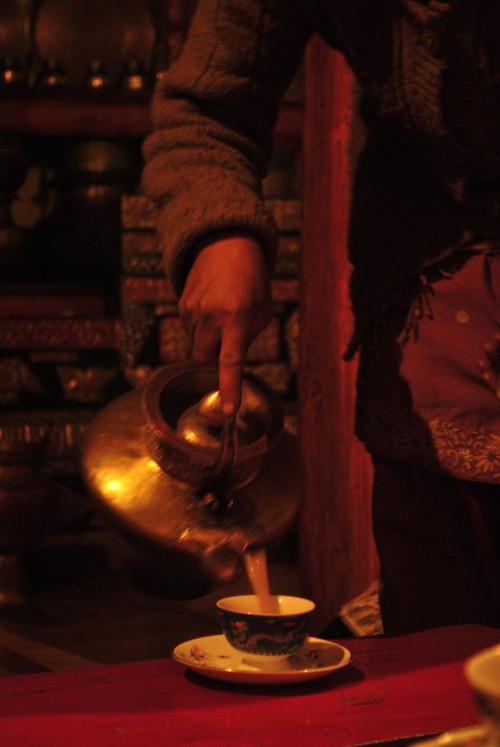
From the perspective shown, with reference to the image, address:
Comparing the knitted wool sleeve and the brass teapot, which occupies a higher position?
the knitted wool sleeve

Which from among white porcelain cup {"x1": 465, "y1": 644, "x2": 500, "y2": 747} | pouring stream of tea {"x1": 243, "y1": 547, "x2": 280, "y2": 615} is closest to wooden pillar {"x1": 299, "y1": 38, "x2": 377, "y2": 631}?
pouring stream of tea {"x1": 243, "y1": 547, "x2": 280, "y2": 615}

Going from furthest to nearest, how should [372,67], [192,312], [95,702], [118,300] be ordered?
[118,300]
[372,67]
[192,312]
[95,702]

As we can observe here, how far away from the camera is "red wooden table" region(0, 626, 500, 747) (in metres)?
0.80

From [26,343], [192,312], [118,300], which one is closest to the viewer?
[192,312]

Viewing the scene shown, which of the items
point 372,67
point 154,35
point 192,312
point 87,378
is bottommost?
point 87,378

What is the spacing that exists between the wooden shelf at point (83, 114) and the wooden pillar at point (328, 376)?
0.85 metres

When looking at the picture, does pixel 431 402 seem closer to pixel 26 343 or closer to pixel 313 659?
pixel 313 659

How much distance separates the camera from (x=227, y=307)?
1078 mm

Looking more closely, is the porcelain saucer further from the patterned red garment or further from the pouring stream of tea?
the patterned red garment

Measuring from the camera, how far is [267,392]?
3.75 feet

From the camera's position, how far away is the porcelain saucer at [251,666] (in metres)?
0.92

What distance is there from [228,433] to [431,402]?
38 cm

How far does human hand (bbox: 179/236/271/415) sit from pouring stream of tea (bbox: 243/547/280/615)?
5.2 inches

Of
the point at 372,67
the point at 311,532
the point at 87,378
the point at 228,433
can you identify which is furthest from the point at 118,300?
the point at 228,433
